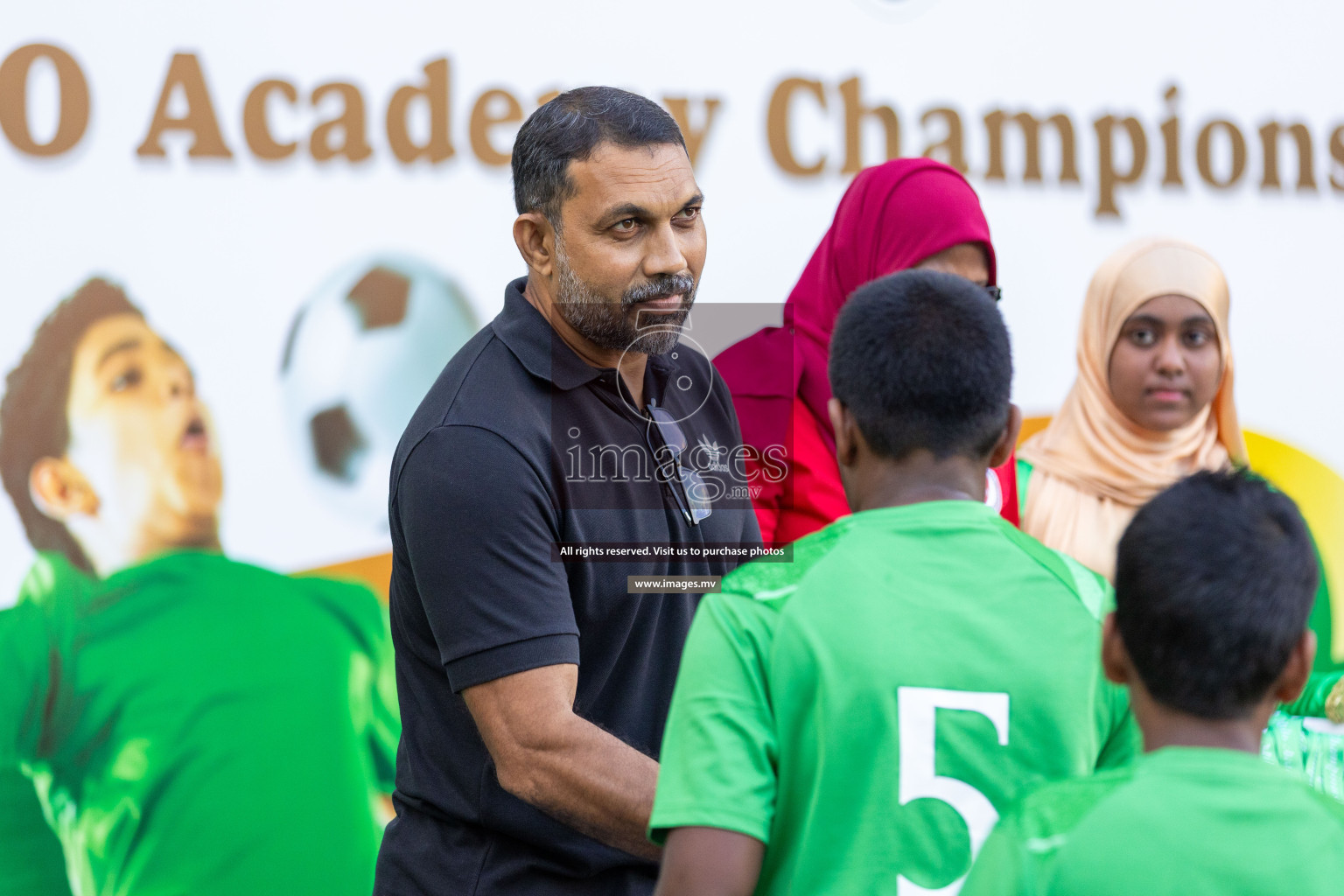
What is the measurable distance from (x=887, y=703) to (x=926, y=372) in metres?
0.32

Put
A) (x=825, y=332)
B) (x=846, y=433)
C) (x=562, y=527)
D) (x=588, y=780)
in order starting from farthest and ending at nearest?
1. (x=825, y=332)
2. (x=562, y=527)
3. (x=588, y=780)
4. (x=846, y=433)

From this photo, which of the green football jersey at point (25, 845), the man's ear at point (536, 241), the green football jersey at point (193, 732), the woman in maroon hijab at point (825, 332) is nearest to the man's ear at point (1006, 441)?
the man's ear at point (536, 241)

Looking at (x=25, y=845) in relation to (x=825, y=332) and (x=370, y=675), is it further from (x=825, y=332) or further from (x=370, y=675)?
(x=825, y=332)

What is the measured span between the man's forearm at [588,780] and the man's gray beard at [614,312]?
0.53m

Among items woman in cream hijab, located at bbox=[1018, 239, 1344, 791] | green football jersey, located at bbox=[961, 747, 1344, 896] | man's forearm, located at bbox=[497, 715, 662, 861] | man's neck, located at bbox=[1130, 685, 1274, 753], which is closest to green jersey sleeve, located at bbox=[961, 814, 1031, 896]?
green football jersey, located at bbox=[961, 747, 1344, 896]

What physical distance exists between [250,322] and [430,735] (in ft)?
4.42

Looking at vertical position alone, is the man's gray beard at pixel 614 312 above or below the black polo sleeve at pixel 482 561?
above

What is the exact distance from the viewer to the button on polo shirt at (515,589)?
152 centimetres

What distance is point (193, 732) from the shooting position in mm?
2611

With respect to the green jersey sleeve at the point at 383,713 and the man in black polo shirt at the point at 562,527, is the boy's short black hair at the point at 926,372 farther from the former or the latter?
the green jersey sleeve at the point at 383,713

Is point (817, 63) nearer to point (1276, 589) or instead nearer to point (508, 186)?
point (508, 186)

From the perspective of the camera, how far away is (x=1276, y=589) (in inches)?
40.0

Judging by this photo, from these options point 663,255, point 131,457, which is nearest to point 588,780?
point 663,255

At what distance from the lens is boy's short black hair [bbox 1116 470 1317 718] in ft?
3.31
